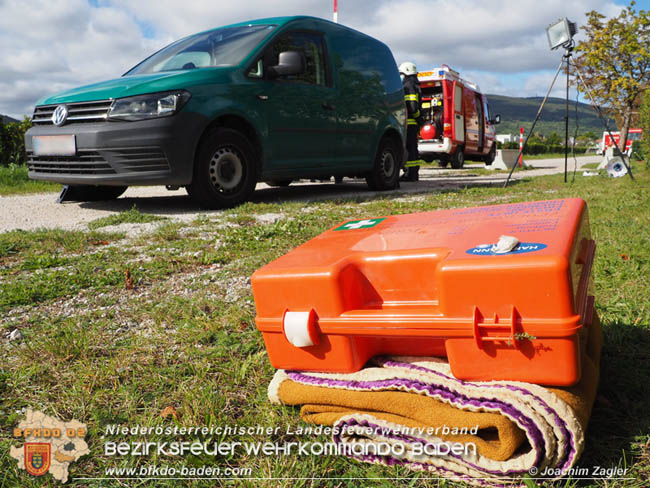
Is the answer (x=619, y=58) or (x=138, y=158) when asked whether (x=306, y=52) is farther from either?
(x=619, y=58)

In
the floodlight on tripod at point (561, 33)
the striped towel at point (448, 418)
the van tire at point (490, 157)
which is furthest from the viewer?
the van tire at point (490, 157)

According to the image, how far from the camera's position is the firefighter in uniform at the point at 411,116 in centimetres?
930

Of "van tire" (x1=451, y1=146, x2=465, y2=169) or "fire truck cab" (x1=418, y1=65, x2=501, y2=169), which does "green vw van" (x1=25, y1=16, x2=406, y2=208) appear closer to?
"fire truck cab" (x1=418, y1=65, x2=501, y2=169)

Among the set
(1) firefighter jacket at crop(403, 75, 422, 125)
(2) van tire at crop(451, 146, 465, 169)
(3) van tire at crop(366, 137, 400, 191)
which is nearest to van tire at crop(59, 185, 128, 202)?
(3) van tire at crop(366, 137, 400, 191)

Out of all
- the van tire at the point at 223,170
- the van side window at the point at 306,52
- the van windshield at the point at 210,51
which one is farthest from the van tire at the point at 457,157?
the van tire at the point at 223,170

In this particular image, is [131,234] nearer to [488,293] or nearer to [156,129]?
[156,129]

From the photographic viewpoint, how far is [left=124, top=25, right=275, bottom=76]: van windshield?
5.68 m

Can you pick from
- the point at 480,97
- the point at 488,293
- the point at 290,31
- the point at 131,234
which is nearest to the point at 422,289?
the point at 488,293

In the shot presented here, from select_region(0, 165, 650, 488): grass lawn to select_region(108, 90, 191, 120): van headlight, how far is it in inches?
58.2

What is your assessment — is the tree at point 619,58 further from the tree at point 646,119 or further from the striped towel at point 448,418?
the striped towel at point 448,418

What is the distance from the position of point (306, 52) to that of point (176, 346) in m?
4.96

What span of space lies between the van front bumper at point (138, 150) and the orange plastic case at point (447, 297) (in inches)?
142

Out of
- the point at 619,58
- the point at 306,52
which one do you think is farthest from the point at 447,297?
the point at 619,58

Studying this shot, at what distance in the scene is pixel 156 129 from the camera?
4906 mm
